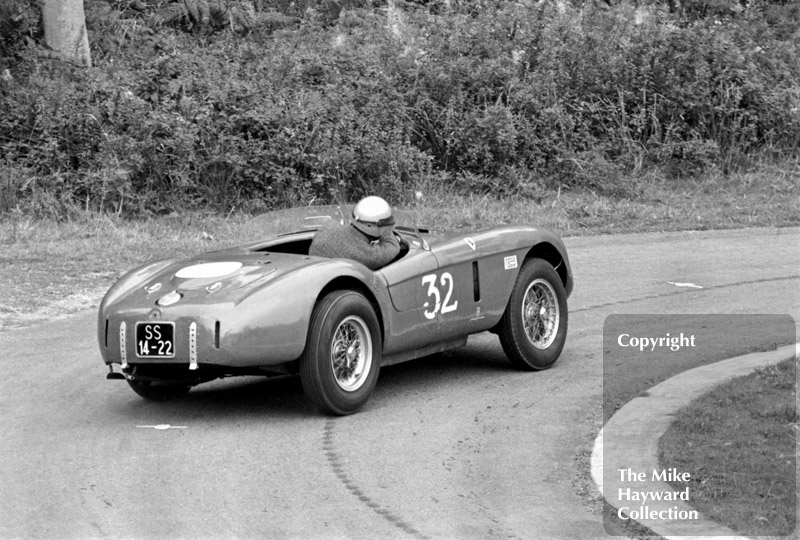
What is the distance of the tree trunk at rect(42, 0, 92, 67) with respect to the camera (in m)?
19.0

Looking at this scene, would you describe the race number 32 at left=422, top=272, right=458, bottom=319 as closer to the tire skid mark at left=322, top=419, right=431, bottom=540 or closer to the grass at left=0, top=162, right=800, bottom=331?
the tire skid mark at left=322, top=419, right=431, bottom=540

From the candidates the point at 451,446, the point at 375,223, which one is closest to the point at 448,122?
the point at 375,223

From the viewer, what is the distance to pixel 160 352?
697 cm

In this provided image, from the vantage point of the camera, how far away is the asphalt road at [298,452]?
18.0ft

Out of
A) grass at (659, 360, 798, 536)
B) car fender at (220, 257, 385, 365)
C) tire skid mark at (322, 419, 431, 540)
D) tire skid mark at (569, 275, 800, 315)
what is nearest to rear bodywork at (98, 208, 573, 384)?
car fender at (220, 257, 385, 365)

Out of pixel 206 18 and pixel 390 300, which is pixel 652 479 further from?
pixel 206 18

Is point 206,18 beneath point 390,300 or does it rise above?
above

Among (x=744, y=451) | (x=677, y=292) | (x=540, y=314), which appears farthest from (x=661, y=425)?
(x=677, y=292)

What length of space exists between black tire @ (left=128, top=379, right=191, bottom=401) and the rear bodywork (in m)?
0.26

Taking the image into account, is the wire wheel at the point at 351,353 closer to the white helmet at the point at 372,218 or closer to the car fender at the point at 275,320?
the car fender at the point at 275,320

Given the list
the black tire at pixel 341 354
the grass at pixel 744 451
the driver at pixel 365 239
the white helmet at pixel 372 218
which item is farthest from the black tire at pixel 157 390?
the grass at pixel 744 451

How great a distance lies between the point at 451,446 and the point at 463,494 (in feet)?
2.84

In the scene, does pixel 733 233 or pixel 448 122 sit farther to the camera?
pixel 448 122

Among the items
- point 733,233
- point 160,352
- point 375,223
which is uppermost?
point 375,223
